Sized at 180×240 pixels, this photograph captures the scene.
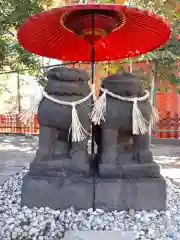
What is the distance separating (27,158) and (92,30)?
2334mm

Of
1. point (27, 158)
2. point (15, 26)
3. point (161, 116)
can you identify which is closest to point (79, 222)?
point (27, 158)

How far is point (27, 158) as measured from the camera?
3867 millimetres

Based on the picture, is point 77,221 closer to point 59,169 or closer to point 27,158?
point 59,169

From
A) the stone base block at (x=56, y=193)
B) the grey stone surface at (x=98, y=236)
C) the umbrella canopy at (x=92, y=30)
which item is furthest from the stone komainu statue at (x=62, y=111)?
the grey stone surface at (x=98, y=236)

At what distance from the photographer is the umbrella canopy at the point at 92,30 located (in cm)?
180

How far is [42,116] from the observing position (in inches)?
72.7

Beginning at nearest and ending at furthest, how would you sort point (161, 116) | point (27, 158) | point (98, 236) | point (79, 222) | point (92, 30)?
point (98, 236)
point (79, 222)
point (92, 30)
point (27, 158)
point (161, 116)

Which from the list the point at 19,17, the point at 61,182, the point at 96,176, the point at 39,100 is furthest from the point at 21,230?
the point at 19,17

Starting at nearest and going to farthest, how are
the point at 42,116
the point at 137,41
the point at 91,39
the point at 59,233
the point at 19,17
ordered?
the point at 59,233 → the point at 42,116 → the point at 91,39 → the point at 137,41 → the point at 19,17

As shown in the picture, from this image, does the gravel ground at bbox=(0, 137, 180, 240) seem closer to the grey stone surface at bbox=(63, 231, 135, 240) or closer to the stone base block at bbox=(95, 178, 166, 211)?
the stone base block at bbox=(95, 178, 166, 211)

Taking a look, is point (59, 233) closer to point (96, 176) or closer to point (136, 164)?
point (96, 176)

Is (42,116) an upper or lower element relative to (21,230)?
upper

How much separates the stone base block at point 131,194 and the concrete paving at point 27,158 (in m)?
0.89

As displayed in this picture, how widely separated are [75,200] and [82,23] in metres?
1.17
